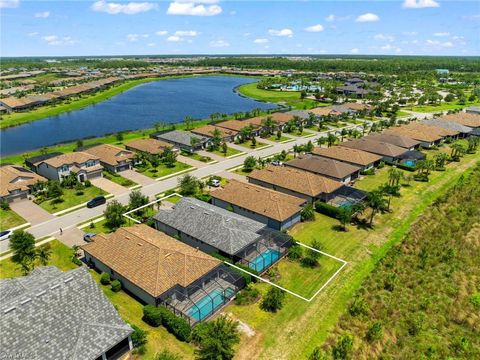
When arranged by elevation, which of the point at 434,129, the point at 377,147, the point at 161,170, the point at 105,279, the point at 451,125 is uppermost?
the point at 451,125

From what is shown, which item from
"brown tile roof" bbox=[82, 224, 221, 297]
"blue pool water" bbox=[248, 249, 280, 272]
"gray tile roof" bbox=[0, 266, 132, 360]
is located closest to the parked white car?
"brown tile roof" bbox=[82, 224, 221, 297]

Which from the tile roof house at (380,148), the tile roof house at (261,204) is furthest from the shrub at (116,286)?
the tile roof house at (380,148)

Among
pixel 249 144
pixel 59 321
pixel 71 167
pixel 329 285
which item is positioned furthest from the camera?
pixel 249 144

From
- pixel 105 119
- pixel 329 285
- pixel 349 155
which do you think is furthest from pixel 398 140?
pixel 105 119

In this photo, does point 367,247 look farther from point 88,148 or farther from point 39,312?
point 88,148

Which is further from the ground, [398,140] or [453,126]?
[453,126]

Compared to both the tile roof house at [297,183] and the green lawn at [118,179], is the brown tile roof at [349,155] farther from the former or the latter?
the green lawn at [118,179]

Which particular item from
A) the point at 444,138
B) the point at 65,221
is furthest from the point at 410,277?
the point at 444,138

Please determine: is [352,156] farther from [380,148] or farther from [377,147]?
[377,147]
